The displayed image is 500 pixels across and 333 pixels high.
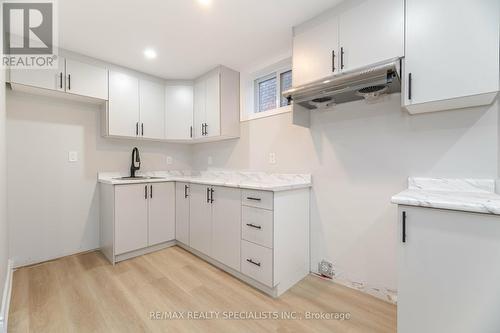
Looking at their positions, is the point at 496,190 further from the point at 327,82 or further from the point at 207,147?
the point at 207,147

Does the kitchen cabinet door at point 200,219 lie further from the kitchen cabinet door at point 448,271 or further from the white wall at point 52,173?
the kitchen cabinet door at point 448,271

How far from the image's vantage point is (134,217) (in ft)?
8.43

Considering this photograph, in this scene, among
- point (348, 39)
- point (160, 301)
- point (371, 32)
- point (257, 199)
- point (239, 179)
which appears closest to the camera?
point (371, 32)

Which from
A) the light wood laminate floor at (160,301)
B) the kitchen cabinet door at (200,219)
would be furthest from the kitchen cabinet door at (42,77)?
the light wood laminate floor at (160,301)

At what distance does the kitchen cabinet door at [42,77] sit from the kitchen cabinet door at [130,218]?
1.22 metres

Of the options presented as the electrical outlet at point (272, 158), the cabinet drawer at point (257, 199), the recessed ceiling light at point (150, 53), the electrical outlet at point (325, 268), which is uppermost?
the recessed ceiling light at point (150, 53)

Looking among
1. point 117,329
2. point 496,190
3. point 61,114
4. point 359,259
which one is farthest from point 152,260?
point 496,190

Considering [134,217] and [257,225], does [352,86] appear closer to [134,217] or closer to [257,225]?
[257,225]

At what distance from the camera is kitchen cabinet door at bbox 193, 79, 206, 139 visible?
9.93ft

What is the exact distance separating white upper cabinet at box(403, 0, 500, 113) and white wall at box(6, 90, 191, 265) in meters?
3.31

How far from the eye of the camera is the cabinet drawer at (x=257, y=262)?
1794 mm

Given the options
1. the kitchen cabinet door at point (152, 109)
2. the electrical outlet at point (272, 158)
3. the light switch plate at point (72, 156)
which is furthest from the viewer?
the kitchen cabinet door at point (152, 109)

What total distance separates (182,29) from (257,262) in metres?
2.22

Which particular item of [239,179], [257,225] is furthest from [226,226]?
[239,179]
